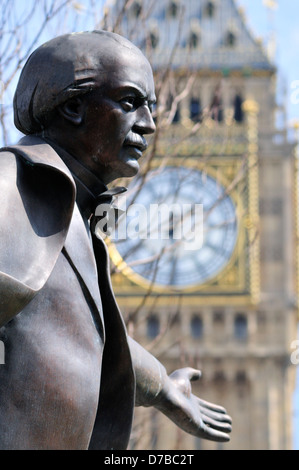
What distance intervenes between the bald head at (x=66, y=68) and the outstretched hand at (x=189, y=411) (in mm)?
670

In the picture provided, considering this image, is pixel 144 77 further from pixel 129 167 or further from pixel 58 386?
pixel 58 386

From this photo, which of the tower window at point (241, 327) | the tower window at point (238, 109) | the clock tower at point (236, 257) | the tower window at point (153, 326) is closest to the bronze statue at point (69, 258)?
the clock tower at point (236, 257)

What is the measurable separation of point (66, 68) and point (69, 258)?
38 cm

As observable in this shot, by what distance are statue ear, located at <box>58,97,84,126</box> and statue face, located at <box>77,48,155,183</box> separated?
0.04 feet

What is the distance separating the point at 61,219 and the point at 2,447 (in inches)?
18.2

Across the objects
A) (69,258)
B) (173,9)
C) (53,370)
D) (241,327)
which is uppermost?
(173,9)

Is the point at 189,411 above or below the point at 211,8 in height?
below

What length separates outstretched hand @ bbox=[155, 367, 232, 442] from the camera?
11.0 ft

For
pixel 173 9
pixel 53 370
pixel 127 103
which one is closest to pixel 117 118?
pixel 127 103

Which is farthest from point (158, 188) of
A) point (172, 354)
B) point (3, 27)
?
point (3, 27)

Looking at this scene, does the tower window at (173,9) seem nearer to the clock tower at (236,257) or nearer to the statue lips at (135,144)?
the clock tower at (236,257)

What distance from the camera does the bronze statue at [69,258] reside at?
2.87 metres

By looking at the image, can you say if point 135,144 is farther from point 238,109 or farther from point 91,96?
point 238,109

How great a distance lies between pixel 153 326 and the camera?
3725 cm
